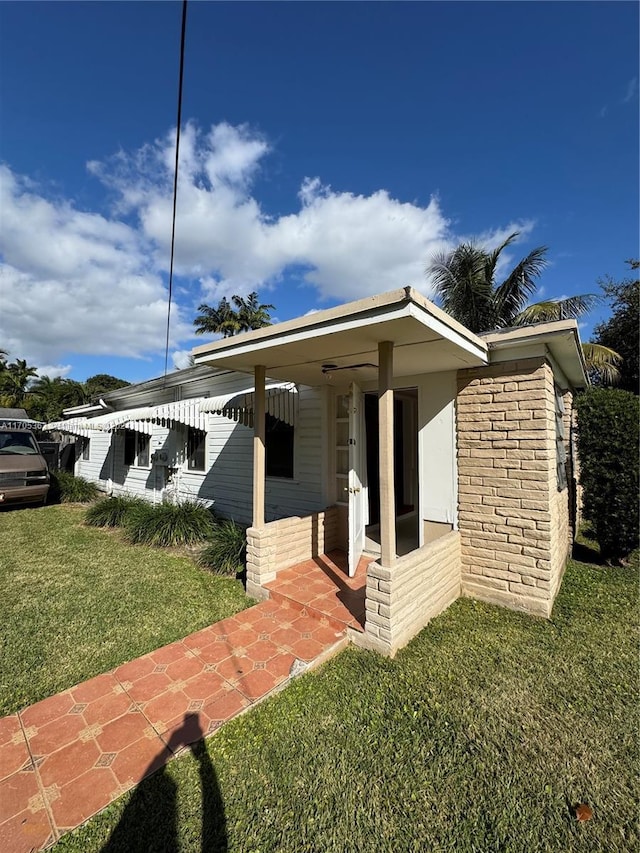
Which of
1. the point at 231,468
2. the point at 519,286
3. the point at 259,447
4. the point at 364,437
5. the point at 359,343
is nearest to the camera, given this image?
the point at 359,343

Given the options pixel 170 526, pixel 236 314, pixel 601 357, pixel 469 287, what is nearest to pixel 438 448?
pixel 170 526

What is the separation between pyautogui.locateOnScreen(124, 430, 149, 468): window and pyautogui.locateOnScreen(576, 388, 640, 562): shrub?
14.8m

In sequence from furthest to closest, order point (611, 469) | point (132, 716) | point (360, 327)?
point (611, 469)
point (360, 327)
point (132, 716)

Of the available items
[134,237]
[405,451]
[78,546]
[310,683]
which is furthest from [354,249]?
[310,683]

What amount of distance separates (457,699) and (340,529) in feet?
14.3

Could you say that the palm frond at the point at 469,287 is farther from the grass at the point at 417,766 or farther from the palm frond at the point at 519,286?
the grass at the point at 417,766

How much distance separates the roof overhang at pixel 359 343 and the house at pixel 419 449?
0.07 ft

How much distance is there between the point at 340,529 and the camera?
795 centimetres

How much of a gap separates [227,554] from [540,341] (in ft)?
23.1

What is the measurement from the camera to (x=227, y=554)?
776 cm

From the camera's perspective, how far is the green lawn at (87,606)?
4.34m

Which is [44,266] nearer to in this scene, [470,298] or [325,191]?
[325,191]

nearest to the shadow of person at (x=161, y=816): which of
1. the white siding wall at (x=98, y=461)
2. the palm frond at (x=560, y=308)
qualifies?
the white siding wall at (x=98, y=461)

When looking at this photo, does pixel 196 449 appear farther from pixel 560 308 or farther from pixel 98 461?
pixel 560 308
